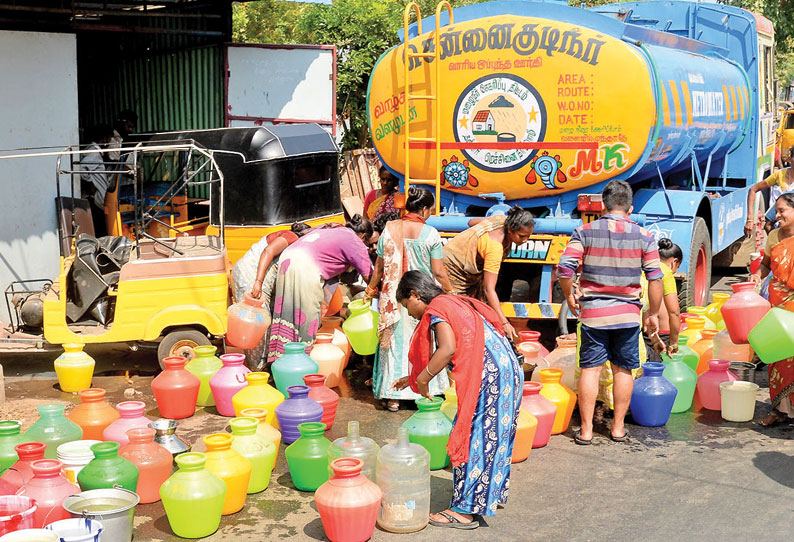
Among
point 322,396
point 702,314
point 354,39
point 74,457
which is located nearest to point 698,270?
point 702,314

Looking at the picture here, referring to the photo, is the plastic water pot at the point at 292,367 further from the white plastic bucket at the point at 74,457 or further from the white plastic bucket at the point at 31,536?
the white plastic bucket at the point at 31,536

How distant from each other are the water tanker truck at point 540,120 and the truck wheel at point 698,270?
0.12 ft

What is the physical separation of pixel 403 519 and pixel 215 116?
31.2 feet

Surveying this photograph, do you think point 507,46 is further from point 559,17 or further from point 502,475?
point 502,475

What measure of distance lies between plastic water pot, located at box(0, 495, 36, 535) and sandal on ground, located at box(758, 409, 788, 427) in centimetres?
476

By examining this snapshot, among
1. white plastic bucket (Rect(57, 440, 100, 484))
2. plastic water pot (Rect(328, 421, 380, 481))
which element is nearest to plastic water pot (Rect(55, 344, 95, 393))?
white plastic bucket (Rect(57, 440, 100, 484))

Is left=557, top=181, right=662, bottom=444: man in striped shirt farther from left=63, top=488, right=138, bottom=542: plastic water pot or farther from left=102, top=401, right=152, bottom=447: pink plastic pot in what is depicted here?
left=63, top=488, right=138, bottom=542: plastic water pot

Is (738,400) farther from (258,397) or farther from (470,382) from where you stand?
(258,397)

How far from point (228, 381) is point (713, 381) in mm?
3481

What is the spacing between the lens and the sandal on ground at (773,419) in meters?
6.54

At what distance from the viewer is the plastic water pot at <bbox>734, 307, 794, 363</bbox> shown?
5957mm

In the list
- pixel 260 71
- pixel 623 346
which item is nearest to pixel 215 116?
pixel 260 71

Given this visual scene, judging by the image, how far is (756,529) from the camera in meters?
4.86

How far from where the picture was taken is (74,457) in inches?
196
